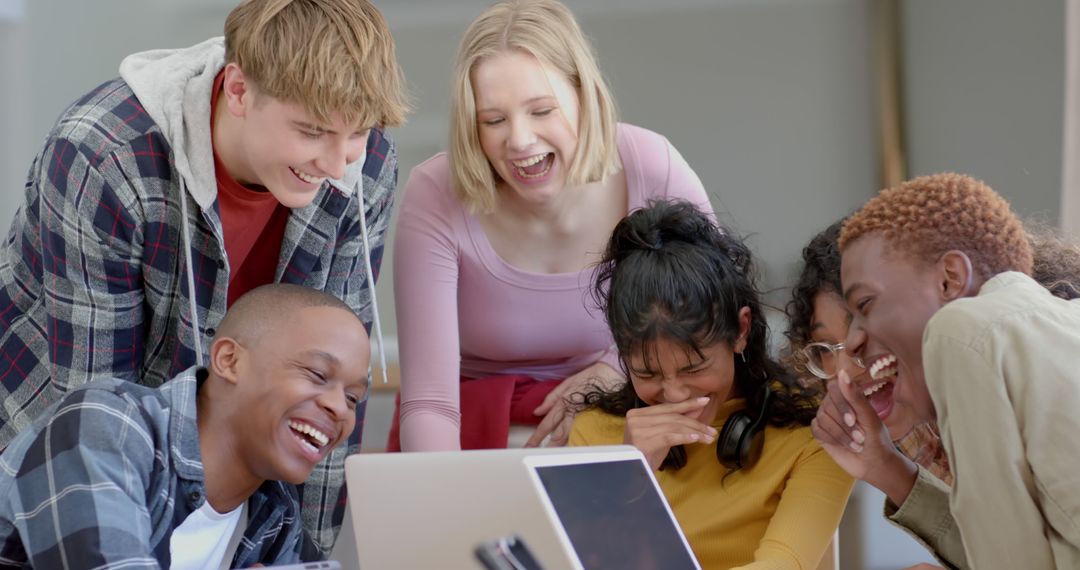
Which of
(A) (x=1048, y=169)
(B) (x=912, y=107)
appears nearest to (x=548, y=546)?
(A) (x=1048, y=169)

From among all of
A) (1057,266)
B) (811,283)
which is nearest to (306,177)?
(811,283)

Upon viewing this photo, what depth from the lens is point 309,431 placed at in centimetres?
176

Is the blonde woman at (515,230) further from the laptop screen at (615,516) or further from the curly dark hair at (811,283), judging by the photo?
the laptop screen at (615,516)

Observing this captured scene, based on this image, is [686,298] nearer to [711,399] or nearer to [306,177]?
[711,399]

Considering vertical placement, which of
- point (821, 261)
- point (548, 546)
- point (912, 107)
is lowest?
point (912, 107)

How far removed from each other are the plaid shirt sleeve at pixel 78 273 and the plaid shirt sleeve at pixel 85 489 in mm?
264

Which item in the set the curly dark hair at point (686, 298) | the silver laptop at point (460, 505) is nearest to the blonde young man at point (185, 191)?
the curly dark hair at point (686, 298)

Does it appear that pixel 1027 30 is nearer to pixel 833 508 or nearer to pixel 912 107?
pixel 912 107

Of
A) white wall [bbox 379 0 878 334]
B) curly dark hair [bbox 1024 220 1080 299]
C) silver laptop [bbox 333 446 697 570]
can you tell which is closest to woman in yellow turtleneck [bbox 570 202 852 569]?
curly dark hair [bbox 1024 220 1080 299]

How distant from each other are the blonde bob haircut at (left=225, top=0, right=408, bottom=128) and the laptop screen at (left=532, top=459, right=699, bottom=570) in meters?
0.76

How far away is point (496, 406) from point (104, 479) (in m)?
0.84

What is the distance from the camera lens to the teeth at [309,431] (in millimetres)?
1760

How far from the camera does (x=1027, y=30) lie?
2889 millimetres

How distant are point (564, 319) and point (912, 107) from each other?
179 cm
